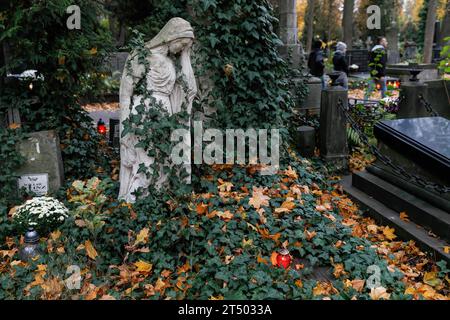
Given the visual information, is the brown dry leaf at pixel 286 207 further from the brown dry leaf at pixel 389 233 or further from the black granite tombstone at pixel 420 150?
the black granite tombstone at pixel 420 150

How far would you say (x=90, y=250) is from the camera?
3977 millimetres

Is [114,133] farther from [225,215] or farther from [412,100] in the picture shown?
[412,100]

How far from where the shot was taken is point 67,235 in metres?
4.36

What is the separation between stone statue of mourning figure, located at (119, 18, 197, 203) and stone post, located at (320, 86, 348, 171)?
2.69 meters

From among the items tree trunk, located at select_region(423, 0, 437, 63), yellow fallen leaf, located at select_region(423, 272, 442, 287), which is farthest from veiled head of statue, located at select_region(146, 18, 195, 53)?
tree trunk, located at select_region(423, 0, 437, 63)

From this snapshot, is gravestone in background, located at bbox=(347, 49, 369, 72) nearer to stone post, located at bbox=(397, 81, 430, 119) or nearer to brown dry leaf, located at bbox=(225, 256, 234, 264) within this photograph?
stone post, located at bbox=(397, 81, 430, 119)

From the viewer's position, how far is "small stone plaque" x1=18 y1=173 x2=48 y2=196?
5.17m

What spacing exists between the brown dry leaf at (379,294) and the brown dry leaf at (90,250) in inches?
98.2

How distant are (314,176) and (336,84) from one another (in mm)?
1759

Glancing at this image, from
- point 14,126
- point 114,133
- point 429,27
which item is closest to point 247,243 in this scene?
point 14,126

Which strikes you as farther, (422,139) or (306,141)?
(306,141)

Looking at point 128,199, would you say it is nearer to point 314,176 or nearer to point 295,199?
point 295,199

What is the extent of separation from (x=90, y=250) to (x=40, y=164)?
5.99 feet
